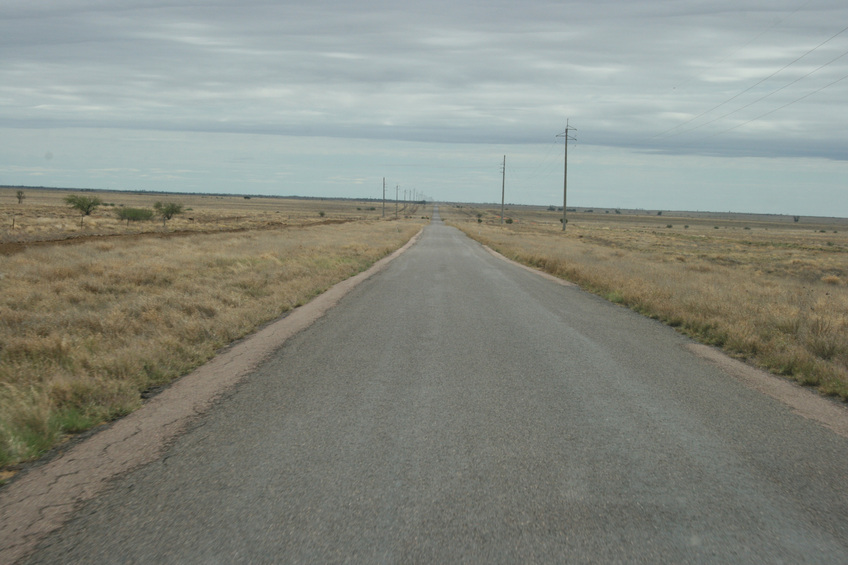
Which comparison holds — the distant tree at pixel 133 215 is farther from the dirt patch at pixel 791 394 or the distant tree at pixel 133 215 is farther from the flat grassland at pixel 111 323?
the dirt patch at pixel 791 394

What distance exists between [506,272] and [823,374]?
49.7 ft

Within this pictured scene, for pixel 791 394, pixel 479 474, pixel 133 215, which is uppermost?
pixel 133 215

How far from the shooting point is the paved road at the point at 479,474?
128 inches

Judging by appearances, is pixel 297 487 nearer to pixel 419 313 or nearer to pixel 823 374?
pixel 823 374

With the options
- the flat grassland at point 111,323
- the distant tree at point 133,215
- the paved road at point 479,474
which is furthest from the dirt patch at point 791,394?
the distant tree at point 133,215

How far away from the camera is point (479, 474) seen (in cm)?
414

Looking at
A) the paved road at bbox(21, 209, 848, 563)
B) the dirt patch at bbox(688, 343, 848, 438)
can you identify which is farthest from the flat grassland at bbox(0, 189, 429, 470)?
the dirt patch at bbox(688, 343, 848, 438)

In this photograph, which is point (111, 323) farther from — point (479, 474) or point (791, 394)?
point (791, 394)

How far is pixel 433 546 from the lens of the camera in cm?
321

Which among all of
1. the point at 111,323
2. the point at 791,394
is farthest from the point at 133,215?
the point at 791,394

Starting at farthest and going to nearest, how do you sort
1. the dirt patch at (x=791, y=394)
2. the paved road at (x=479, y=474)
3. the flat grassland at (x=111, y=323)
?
the dirt patch at (x=791, y=394) < the flat grassland at (x=111, y=323) < the paved road at (x=479, y=474)

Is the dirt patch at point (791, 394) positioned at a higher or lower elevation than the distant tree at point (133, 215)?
lower

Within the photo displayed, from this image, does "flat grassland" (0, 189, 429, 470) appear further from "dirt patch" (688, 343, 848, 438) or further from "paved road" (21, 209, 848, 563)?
"dirt patch" (688, 343, 848, 438)

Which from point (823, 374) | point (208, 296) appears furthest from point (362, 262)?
A: point (823, 374)
